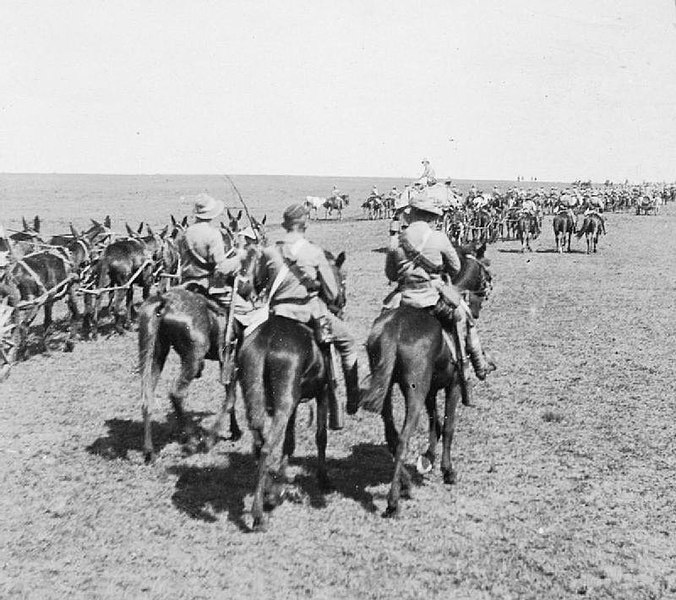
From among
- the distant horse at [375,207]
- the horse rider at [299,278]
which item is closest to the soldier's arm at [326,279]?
the horse rider at [299,278]

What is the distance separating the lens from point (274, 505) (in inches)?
238

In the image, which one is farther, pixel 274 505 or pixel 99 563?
pixel 274 505

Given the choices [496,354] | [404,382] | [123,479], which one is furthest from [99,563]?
[496,354]

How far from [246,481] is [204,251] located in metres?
2.62

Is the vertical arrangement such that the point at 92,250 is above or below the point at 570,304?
A: above

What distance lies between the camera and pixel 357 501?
6238 mm

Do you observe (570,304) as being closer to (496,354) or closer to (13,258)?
(496,354)

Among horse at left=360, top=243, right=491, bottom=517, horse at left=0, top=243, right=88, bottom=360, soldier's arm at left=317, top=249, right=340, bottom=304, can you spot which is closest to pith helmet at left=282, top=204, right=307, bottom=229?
soldier's arm at left=317, top=249, right=340, bottom=304

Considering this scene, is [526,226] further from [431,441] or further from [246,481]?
[246,481]

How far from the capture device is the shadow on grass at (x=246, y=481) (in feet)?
20.1

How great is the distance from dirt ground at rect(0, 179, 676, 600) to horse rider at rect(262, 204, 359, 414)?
1.85 m

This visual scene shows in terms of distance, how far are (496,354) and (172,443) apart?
20.5 ft

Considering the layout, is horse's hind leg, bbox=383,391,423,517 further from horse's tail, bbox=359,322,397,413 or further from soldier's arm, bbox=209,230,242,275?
soldier's arm, bbox=209,230,242,275

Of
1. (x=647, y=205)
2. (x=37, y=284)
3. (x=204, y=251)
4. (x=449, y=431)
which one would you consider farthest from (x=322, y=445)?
(x=647, y=205)
